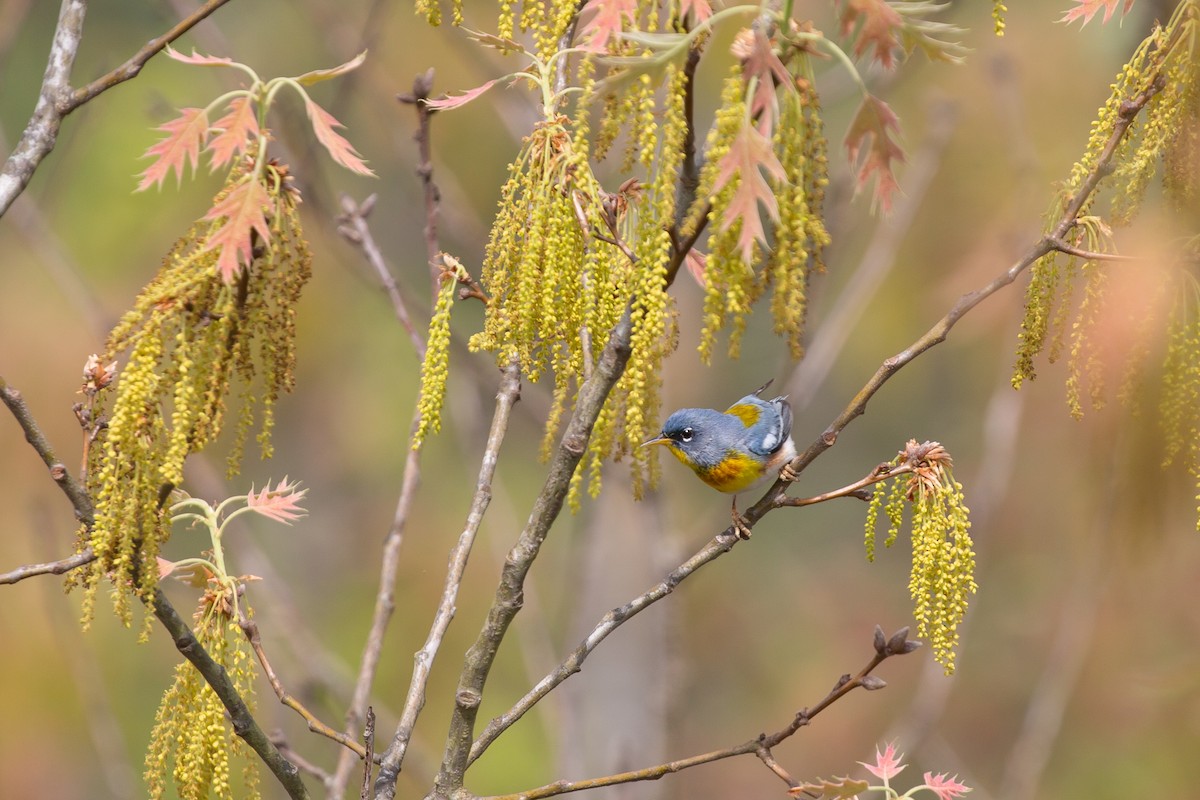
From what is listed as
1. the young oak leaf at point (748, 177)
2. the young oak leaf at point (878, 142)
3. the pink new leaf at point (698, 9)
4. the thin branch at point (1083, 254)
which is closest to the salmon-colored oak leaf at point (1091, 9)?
the thin branch at point (1083, 254)

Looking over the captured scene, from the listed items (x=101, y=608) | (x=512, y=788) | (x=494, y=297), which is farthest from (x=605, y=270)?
(x=512, y=788)

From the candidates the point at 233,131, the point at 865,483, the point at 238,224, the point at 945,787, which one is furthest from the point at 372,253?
the point at 945,787

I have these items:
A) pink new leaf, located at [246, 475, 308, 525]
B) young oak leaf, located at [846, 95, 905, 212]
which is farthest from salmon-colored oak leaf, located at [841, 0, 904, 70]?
pink new leaf, located at [246, 475, 308, 525]

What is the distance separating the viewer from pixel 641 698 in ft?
16.7

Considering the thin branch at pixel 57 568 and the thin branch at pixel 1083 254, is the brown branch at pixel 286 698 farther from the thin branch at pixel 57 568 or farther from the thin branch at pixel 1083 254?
the thin branch at pixel 1083 254

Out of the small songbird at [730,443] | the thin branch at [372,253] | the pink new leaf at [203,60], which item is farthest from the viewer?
the small songbird at [730,443]

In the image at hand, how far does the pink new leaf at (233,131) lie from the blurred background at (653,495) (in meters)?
2.19

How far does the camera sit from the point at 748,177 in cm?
120

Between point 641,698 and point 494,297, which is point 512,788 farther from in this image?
point 494,297

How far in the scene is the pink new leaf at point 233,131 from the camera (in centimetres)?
146

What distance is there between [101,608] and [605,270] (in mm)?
7338

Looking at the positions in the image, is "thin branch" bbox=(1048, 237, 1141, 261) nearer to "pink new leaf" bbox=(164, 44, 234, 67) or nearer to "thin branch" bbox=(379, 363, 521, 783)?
"thin branch" bbox=(379, 363, 521, 783)

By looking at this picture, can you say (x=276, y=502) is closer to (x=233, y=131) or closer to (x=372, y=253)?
(x=233, y=131)

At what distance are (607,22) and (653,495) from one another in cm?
290
